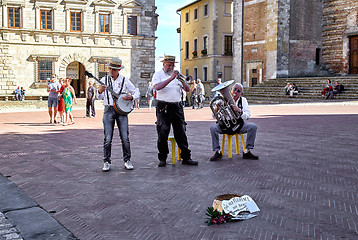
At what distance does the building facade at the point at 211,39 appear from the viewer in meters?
44.5

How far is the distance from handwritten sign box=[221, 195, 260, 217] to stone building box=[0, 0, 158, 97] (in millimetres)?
30598

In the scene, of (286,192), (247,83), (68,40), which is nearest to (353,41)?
(247,83)

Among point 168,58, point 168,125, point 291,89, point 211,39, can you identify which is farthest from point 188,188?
point 211,39

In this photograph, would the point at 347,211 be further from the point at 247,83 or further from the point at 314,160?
the point at 247,83

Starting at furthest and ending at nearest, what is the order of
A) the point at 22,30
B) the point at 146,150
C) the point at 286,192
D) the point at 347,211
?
1. the point at 22,30
2. the point at 146,150
3. the point at 286,192
4. the point at 347,211

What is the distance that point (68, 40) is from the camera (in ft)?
109

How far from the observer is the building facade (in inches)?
1752

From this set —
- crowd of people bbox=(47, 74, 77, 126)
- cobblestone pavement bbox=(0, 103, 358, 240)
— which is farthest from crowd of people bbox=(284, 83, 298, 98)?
cobblestone pavement bbox=(0, 103, 358, 240)

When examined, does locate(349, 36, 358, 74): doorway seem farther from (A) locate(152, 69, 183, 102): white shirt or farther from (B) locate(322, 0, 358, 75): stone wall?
(A) locate(152, 69, 183, 102): white shirt

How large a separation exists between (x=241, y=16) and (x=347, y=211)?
117 feet

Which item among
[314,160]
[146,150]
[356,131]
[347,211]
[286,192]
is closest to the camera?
[347,211]

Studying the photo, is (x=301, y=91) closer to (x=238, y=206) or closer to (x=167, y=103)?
(x=167, y=103)

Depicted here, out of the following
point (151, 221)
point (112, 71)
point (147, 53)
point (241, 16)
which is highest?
point (241, 16)

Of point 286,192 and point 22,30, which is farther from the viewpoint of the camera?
point 22,30
